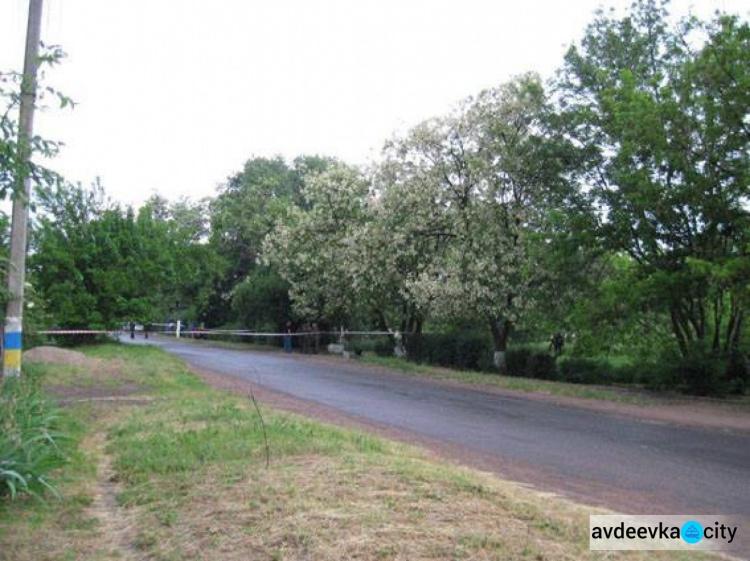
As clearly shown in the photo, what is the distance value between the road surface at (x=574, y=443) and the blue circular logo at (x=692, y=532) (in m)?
0.59

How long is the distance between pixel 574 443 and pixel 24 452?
8444mm

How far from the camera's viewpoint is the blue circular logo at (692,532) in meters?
6.54

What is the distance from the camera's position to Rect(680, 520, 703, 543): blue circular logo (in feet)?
21.4

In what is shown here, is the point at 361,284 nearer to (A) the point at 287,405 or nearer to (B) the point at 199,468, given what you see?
(A) the point at 287,405

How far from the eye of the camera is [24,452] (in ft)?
22.8

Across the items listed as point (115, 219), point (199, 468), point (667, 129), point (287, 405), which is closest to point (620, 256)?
point (667, 129)

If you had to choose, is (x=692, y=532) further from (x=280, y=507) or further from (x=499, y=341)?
(x=499, y=341)

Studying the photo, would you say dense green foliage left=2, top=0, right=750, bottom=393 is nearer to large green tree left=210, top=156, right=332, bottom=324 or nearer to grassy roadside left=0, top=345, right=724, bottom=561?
grassy roadside left=0, top=345, right=724, bottom=561

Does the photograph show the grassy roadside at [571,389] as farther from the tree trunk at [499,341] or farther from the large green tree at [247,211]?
the large green tree at [247,211]

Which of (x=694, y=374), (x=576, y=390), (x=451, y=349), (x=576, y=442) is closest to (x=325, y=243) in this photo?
(x=451, y=349)

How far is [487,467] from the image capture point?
974 cm

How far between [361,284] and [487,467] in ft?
80.2

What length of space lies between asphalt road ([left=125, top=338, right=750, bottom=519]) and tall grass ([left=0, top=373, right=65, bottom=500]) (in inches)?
203

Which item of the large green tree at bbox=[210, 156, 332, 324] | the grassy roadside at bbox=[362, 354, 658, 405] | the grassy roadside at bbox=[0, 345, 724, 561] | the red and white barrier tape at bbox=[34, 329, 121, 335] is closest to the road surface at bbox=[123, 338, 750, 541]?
the grassy roadside at bbox=[0, 345, 724, 561]
